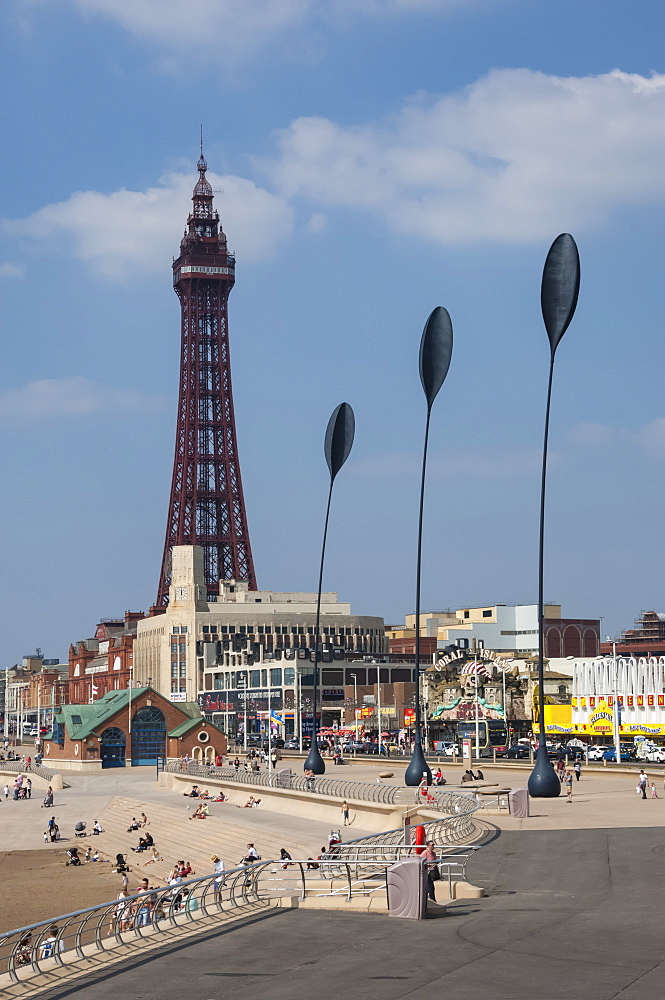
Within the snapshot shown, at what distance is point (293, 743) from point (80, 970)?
102 meters

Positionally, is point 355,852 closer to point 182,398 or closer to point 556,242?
point 556,242

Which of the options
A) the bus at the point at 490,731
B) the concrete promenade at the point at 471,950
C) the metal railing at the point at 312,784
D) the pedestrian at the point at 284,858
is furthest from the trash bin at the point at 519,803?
the bus at the point at 490,731

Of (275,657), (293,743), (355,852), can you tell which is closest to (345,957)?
(355,852)

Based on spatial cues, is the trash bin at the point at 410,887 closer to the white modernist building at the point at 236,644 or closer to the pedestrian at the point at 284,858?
the pedestrian at the point at 284,858

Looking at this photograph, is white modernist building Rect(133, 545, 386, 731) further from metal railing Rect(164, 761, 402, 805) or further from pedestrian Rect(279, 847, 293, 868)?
pedestrian Rect(279, 847, 293, 868)

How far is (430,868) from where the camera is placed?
25.1 m

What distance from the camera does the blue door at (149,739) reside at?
99.8 meters

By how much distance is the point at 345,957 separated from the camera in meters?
19.5

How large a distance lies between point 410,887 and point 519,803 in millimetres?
19247

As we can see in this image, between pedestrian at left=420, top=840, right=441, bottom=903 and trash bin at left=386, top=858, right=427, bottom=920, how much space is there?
0.24m

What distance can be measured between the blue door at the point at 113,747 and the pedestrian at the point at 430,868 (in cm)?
7696

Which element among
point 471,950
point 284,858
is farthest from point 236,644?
point 471,950

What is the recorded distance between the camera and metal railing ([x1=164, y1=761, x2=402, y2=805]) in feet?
172

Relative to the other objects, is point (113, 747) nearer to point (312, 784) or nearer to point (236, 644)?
point (312, 784)
